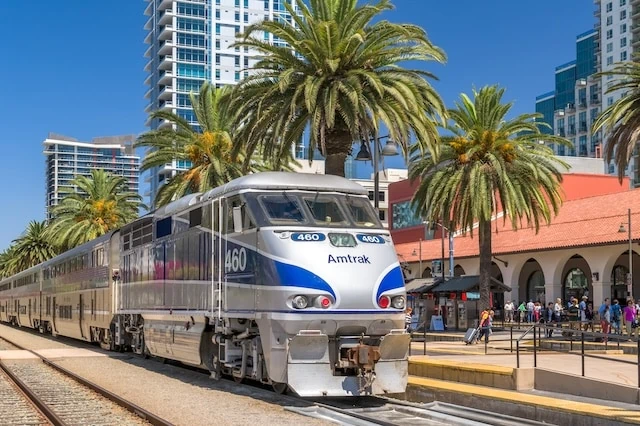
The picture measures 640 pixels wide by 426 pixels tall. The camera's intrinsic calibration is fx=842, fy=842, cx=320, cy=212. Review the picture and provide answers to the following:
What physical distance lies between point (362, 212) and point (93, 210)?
44.3m

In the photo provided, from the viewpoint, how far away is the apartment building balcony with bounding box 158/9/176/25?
140625mm

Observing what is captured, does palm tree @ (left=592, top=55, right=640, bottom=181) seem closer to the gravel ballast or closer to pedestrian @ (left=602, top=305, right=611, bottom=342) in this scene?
pedestrian @ (left=602, top=305, right=611, bottom=342)

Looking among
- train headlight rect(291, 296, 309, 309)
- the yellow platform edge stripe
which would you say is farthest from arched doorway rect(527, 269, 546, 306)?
train headlight rect(291, 296, 309, 309)

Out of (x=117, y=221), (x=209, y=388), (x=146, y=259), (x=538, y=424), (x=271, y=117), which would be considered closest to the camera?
(x=538, y=424)

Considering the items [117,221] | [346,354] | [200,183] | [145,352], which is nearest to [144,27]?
[117,221]

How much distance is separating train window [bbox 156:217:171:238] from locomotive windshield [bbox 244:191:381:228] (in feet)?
18.2

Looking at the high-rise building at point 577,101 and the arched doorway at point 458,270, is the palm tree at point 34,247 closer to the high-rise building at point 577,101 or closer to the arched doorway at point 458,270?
the arched doorway at point 458,270

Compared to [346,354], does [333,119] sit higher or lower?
higher

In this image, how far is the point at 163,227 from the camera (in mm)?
21109

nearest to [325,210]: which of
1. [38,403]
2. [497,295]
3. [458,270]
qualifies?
[38,403]

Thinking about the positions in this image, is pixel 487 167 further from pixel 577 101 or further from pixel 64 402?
pixel 577 101

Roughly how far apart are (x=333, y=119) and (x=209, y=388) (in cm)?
900

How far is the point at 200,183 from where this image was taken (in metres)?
34.6

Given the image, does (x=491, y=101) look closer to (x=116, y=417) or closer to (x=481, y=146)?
(x=481, y=146)
